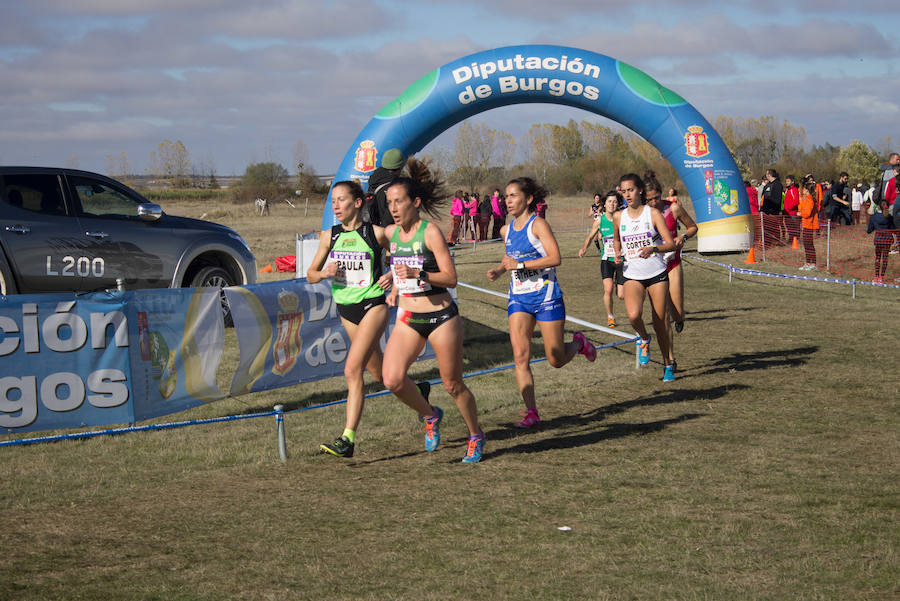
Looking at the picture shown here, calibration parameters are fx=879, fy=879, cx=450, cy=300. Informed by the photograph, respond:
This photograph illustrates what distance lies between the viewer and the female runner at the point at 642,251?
29.5ft

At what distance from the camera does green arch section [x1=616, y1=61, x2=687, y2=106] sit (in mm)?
17766

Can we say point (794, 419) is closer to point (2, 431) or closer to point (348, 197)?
point (348, 197)

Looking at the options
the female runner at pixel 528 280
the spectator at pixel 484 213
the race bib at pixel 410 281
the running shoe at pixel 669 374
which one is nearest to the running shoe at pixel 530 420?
the female runner at pixel 528 280

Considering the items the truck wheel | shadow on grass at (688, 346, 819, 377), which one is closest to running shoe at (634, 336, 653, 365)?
shadow on grass at (688, 346, 819, 377)

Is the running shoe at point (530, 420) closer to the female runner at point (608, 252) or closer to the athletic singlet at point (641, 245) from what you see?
the athletic singlet at point (641, 245)

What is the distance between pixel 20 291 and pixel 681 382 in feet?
24.6

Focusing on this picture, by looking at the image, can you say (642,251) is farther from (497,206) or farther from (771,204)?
(497,206)

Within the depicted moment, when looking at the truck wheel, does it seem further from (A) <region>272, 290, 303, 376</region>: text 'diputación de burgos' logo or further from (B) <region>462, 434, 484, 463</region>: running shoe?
(B) <region>462, 434, 484, 463</region>: running shoe

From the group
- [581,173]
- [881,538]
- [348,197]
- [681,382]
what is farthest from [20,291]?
[581,173]

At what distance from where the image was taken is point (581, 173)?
71.7 metres

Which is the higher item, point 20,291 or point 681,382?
point 20,291

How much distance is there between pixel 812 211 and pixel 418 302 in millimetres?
16734

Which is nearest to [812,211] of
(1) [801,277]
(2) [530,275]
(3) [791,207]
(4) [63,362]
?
(3) [791,207]

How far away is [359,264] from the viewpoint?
6617 millimetres
